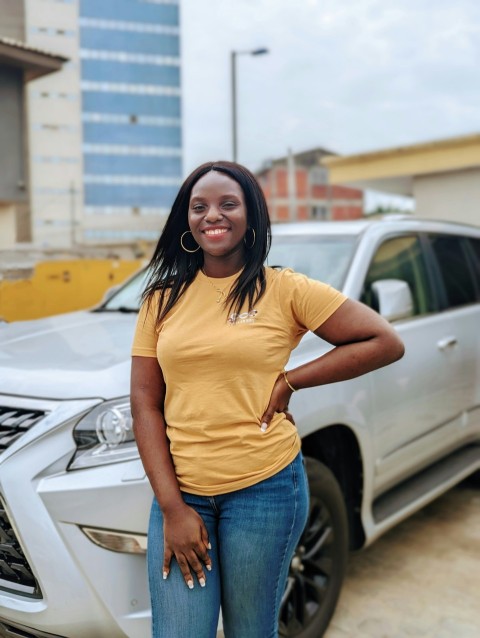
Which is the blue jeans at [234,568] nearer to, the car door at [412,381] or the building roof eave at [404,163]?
the car door at [412,381]

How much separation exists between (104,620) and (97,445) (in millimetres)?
531

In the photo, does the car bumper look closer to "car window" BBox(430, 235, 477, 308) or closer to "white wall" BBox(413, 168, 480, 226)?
"car window" BBox(430, 235, 477, 308)

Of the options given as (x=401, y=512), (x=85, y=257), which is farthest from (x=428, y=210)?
(x=401, y=512)

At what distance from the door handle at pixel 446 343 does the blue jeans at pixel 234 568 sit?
220 centimetres

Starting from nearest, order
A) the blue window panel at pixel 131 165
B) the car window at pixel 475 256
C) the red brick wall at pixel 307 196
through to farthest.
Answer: the car window at pixel 475 256, the red brick wall at pixel 307 196, the blue window panel at pixel 131 165

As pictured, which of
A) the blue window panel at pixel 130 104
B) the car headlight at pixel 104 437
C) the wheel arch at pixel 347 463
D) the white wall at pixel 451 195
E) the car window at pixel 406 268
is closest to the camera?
the car headlight at pixel 104 437

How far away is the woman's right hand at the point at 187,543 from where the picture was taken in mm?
1819

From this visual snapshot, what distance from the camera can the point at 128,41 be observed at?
263 feet

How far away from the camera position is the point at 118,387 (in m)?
2.46

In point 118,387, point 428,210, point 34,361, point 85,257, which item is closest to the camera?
point 118,387

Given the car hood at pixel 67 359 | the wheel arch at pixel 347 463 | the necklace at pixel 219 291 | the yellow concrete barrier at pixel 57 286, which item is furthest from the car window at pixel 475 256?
the yellow concrete barrier at pixel 57 286

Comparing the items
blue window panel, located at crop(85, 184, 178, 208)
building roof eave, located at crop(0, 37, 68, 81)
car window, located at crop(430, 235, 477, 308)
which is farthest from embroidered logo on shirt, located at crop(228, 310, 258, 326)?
blue window panel, located at crop(85, 184, 178, 208)

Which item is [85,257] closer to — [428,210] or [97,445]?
[428,210]

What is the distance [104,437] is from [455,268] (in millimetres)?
2818
